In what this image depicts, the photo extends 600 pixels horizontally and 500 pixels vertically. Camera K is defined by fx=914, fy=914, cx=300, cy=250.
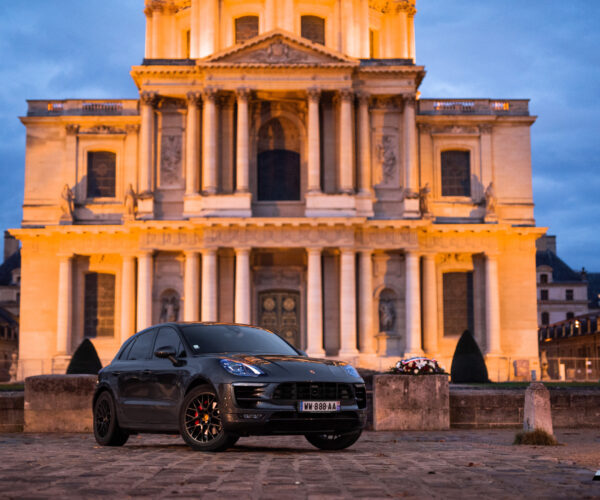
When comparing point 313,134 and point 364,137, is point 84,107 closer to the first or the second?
point 313,134

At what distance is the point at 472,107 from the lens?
165 feet

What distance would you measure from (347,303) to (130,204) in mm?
12140

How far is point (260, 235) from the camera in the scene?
1763 inches

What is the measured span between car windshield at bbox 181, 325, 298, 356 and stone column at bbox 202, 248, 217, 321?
1248 inches

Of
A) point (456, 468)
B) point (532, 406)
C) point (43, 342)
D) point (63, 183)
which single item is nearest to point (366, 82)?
point (63, 183)

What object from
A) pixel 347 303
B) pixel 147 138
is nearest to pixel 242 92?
pixel 147 138

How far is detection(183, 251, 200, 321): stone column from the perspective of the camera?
45250 millimetres

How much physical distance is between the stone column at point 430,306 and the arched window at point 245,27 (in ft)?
54.4

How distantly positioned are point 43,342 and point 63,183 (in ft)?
28.2

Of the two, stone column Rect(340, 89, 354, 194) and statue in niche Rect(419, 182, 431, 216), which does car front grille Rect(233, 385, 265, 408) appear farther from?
statue in niche Rect(419, 182, 431, 216)

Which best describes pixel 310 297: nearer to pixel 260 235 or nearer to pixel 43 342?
pixel 260 235

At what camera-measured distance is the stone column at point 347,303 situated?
146 ft

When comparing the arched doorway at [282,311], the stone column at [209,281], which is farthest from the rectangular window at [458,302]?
the stone column at [209,281]

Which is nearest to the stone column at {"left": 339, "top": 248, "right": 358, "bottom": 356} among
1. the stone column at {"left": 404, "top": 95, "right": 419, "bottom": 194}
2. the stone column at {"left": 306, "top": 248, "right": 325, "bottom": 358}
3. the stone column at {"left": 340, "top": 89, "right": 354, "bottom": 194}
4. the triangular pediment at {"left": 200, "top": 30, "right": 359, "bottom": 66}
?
the stone column at {"left": 306, "top": 248, "right": 325, "bottom": 358}
